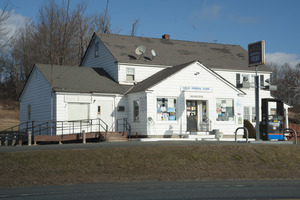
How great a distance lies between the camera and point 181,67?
30000 mm

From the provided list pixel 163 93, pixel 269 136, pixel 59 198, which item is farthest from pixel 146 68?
pixel 59 198

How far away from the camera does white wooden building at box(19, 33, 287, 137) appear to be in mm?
28656

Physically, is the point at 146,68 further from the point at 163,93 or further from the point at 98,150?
the point at 98,150

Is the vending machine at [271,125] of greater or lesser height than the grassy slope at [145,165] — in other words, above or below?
above

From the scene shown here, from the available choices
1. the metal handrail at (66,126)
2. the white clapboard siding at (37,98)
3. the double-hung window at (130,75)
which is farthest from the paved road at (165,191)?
the double-hung window at (130,75)

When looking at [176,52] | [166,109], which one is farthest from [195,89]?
[176,52]

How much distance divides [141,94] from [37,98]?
850cm

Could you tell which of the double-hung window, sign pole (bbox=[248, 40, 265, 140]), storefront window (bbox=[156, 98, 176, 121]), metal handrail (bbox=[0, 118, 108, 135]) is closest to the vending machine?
sign pole (bbox=[248, 40, 265, 140])

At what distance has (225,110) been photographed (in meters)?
30.9

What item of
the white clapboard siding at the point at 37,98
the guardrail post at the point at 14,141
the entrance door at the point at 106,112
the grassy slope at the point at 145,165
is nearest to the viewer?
the grassy slope at the point at 145,165

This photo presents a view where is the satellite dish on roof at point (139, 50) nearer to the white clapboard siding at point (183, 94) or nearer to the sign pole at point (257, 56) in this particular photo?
the white clapboard siding at point (183, 94)

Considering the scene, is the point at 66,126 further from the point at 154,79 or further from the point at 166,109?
the point at 154,79

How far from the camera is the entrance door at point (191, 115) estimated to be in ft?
99.1

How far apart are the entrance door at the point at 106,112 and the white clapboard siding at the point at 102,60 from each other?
3.11m
